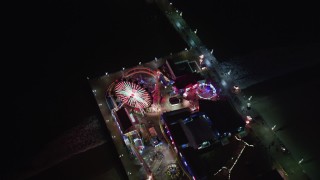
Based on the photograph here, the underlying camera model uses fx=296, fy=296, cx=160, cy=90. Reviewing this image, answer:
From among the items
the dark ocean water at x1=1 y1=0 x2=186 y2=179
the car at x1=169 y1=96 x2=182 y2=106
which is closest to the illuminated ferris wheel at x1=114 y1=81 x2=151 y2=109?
the car at x1=169 y1=96 x2=182 y2=106

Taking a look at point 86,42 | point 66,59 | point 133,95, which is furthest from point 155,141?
point 86,42

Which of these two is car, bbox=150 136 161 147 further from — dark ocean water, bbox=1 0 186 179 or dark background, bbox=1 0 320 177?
dark background, bbox=1 0 320 177

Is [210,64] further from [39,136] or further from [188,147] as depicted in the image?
[39,136]

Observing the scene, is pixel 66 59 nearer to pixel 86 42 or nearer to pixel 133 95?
pixel 86 42

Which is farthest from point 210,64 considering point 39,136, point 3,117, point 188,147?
point 3,117

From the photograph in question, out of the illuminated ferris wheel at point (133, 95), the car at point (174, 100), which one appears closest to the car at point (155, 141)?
the illuminated ferris wheel at point (133, 95)

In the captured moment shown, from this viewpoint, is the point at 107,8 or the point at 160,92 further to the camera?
the point at 107,8
